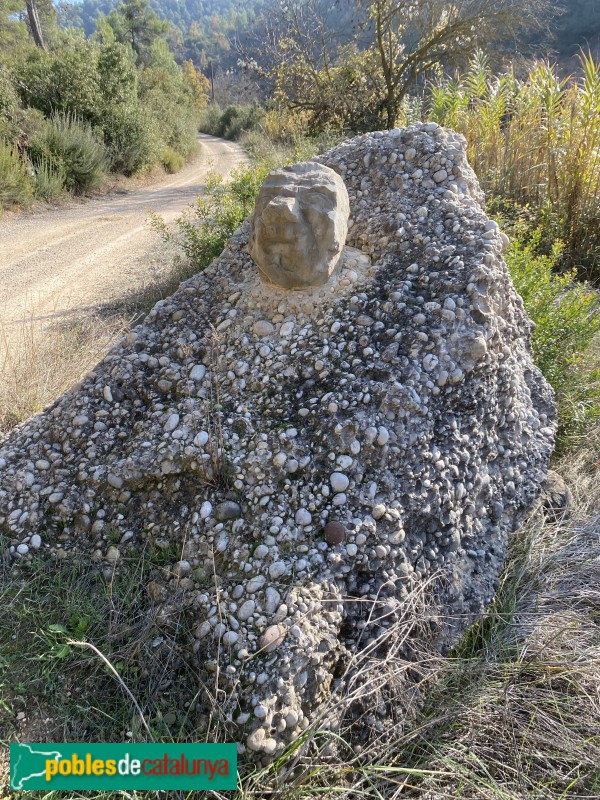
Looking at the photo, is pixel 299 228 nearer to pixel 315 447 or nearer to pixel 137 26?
pixel 315 447

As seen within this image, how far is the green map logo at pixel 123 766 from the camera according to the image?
1359 mm

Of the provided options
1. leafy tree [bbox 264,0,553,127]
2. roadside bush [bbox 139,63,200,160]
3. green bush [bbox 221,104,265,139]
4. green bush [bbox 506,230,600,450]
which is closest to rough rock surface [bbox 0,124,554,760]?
green bush [bbox 506,230,600,450]

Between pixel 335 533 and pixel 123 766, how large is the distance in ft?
2.95

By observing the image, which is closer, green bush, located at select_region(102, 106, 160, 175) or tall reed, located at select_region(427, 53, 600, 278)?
tall reed, located at select_region(427, 53, 600, 278)

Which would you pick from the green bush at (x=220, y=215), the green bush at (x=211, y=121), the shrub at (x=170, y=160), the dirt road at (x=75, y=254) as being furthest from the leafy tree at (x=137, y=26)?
the green bush at (x=220, y=215)

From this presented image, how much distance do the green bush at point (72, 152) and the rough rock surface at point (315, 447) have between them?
34.0ft

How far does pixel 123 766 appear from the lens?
1.40 metres

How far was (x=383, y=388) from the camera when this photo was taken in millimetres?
1915

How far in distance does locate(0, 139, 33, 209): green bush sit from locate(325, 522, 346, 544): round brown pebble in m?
9.99

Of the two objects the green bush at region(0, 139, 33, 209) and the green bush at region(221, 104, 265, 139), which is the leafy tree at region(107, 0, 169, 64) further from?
the green bush at region(0, 139, 33, 209)

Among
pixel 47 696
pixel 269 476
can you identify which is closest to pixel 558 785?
pixel 269 476

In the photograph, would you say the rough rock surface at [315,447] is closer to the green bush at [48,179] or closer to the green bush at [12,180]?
the green bush at [12,180]

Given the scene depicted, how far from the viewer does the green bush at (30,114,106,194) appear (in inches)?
412

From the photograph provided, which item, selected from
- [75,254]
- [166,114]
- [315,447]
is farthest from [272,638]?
[166,114]
